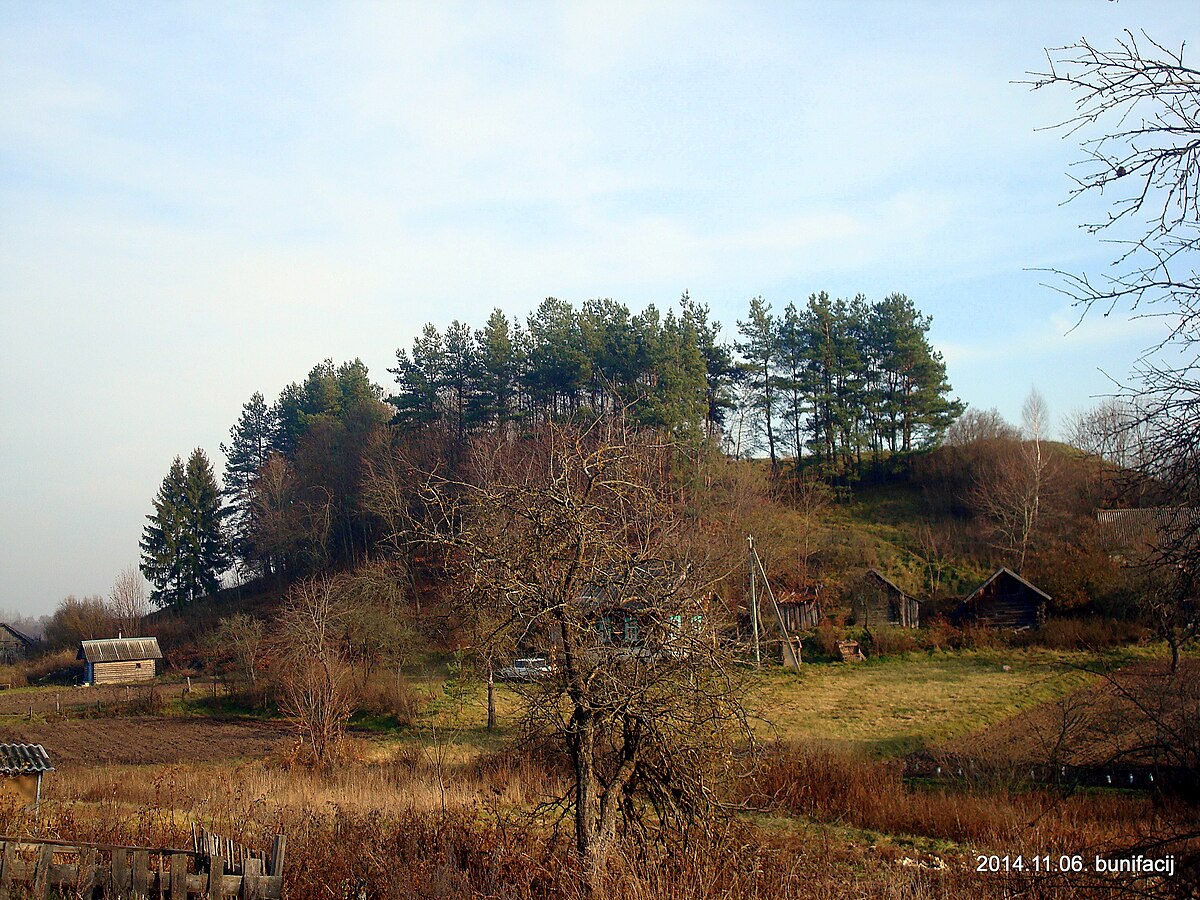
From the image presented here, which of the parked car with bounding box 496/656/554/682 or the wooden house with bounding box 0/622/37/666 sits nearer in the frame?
the parked car with bounding box 496/656/554/682

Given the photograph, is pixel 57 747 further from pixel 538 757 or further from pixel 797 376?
pixel 797 376

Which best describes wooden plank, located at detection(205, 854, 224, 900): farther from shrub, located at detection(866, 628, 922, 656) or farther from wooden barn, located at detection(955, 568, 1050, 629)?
wooden barn, located at detection(955, 568, 1050, 629)

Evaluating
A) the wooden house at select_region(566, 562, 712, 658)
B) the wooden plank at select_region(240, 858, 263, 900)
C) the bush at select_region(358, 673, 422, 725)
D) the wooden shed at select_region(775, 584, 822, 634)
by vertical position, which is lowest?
the bush at select_region(358, 673, 422, 725)

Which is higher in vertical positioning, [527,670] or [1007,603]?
[527,670]

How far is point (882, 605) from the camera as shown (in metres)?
40.3

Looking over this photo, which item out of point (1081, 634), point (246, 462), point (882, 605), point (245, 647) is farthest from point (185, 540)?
point (1081, 634)

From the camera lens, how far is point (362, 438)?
58500 mm

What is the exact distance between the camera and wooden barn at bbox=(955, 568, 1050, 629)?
38.1 metres

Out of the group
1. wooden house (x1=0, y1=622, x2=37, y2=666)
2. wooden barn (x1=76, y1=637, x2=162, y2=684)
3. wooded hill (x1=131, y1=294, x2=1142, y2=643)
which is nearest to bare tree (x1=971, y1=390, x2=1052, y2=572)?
wooded hill (x1=131, y1=294, x2=1142, y2=643)

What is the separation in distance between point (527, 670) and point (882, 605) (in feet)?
119

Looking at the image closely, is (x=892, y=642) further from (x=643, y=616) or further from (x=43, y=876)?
(x=43, y=876)

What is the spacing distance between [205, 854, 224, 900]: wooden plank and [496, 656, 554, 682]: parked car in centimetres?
251

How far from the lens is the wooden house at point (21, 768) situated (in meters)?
13.3

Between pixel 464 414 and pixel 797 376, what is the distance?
73.9 ft
